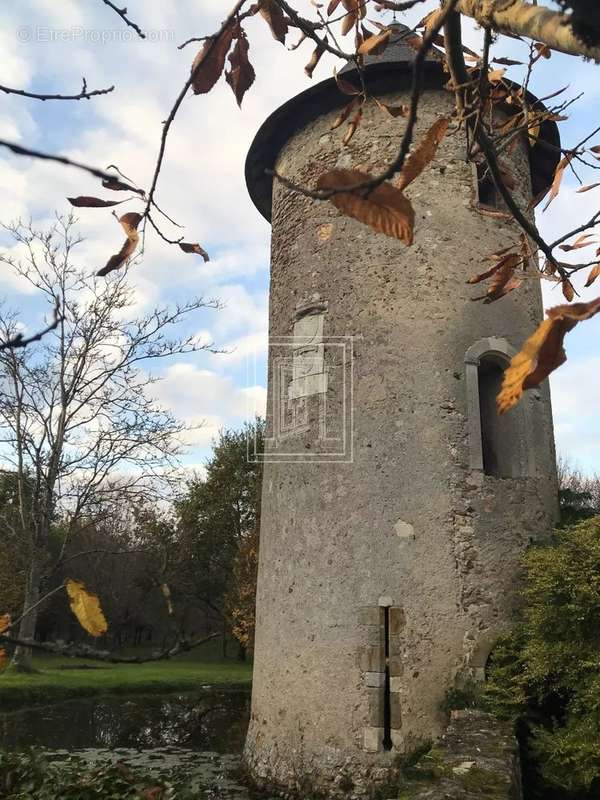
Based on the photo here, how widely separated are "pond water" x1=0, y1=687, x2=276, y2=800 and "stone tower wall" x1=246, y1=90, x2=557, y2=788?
1.42 m

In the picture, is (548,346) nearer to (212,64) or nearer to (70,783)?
(212,64)

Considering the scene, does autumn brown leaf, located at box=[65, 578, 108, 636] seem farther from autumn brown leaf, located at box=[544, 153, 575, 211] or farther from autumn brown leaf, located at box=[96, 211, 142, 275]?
autumn brown leaf, located at box=[544, 153, 575, 211]

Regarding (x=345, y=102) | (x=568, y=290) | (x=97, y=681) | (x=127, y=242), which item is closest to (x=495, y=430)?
(x=345, y=102)

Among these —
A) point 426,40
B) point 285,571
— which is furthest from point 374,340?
point 426,40

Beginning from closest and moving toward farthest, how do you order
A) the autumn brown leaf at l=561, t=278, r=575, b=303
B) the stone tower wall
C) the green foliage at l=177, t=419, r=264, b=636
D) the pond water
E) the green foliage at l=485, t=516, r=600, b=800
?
the autumn brown leaf at l=561, t=278, r=575, b=303 < the green foliage at l=485, t=516, r=600, b=800 < the stone tower wall < the pond water < the green foliage at l=177, t=419, r=264, b=636

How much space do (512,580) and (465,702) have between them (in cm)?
137

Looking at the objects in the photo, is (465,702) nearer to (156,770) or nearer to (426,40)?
(156,770)

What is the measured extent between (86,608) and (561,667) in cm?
506

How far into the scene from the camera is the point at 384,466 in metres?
7.16

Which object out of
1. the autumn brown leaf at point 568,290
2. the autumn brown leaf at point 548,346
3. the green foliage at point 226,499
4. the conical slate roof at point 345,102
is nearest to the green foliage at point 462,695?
the autumn brown leaf at point 568,290

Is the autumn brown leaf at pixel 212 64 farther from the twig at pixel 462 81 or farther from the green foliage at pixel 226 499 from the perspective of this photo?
the green foliage at pixel 226 499

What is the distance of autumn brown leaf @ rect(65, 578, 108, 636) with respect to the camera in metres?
1.82

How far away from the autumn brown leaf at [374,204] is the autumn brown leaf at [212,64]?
110 centimetres

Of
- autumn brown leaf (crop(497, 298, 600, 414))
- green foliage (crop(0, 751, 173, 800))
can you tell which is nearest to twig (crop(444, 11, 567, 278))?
autumn brown leaf (crop(497, 298, 600, 414))
